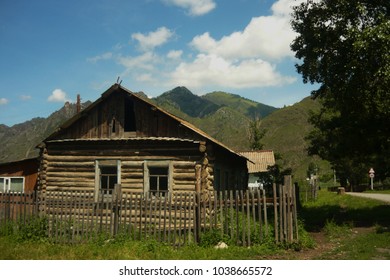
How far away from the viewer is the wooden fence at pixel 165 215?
38.4 feet

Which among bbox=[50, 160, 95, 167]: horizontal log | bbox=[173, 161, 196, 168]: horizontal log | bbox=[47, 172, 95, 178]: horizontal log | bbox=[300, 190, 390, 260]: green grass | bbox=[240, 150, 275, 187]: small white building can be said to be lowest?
bbox=[300, 190, 390, 260]: green grass

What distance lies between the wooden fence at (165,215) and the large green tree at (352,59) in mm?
6553

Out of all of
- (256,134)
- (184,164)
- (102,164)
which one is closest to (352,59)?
(184,164)

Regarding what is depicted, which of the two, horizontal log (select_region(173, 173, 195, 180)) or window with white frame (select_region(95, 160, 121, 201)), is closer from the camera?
horizontal log (select_region(173, 173, 195, 180))

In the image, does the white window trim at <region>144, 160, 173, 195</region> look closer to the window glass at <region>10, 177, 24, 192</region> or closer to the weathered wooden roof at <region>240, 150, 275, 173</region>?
the window glass at <region>10, 177, 24, 192</region>

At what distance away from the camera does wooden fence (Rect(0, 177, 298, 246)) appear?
38.4 ft

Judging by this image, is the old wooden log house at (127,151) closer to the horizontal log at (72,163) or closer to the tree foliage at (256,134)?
the horizontal log at (72,163)

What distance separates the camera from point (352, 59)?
595 inches

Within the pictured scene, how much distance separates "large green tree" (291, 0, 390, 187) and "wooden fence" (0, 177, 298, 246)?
655cm

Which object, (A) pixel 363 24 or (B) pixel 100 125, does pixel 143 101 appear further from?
(A) pixel 363 24

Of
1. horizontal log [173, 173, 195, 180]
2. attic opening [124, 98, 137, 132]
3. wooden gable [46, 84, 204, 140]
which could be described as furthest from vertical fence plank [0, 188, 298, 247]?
attic opening [124, 98, 137, 132]

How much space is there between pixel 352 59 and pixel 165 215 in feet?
32.6

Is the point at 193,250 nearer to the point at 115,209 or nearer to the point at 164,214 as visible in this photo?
the point at 164,214
